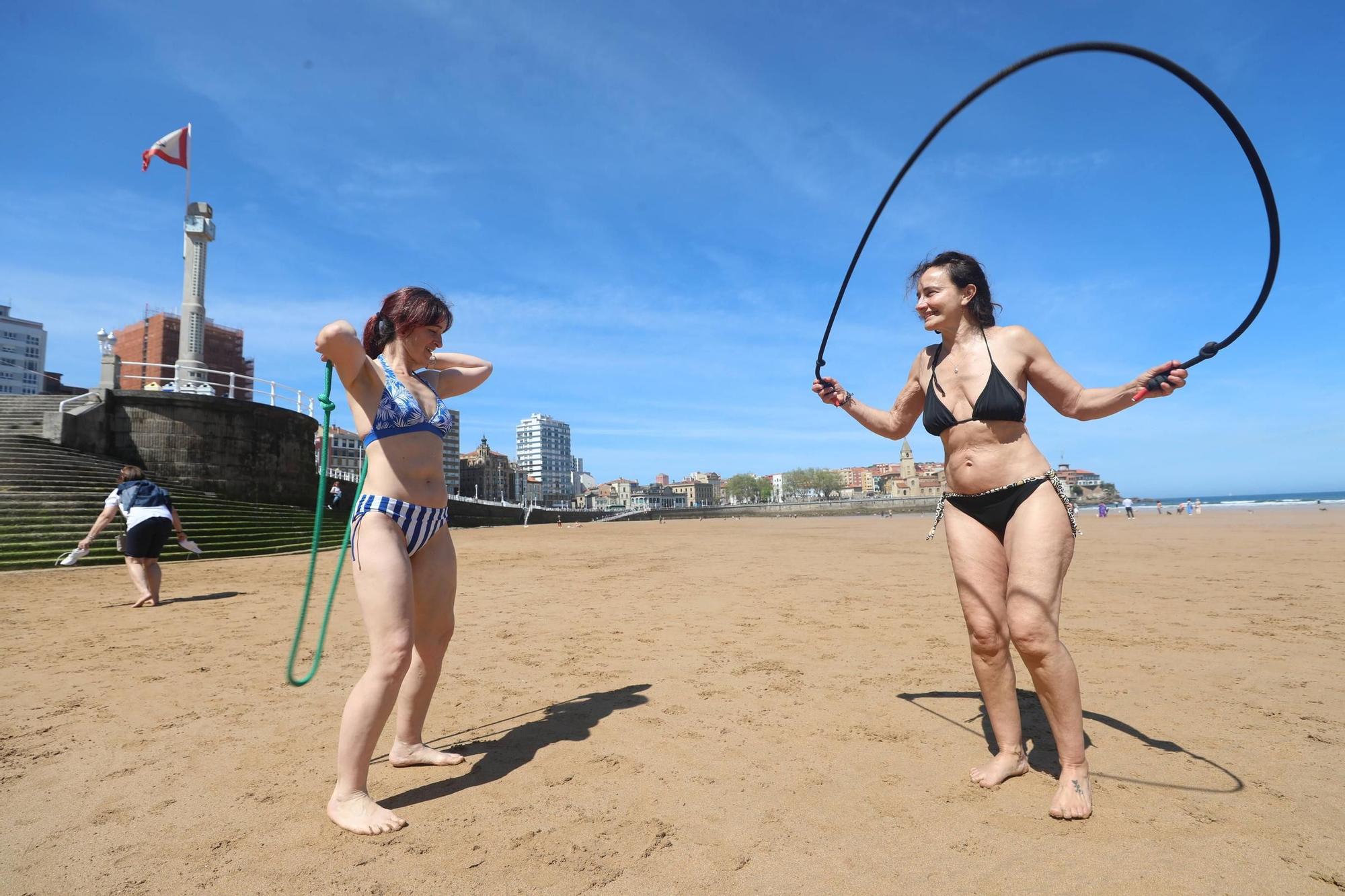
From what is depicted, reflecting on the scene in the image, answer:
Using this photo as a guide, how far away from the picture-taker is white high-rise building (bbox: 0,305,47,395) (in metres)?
91.6

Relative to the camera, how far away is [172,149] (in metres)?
29.3

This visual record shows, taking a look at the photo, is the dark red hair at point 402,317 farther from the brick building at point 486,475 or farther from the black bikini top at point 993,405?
the brick building at point 486,475

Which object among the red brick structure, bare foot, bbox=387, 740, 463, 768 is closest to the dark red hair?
bare foot, bbox=387, 740, 463, 768

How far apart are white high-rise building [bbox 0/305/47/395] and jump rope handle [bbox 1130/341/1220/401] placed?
122263mm

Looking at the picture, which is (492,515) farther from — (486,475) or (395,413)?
(486,475)

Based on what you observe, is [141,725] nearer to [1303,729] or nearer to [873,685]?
[873,685]

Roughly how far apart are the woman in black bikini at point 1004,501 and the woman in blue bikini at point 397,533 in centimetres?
245

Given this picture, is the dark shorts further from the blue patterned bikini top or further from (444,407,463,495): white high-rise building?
(444,407,463,495): white high-rise building

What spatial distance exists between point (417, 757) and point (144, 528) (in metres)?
7.33

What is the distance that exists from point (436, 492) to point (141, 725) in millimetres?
2583

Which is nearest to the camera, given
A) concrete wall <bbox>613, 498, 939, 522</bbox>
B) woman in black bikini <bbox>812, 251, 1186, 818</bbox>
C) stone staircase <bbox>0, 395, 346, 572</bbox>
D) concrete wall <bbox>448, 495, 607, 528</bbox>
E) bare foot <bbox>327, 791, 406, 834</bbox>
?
bare foot <bbox>327, 791, 406, 834</bbox>

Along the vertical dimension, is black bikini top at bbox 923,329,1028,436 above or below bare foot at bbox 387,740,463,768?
above

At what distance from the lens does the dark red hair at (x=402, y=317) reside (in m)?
3.12

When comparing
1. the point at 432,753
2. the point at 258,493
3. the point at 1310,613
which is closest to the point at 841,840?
the point at 432,753
